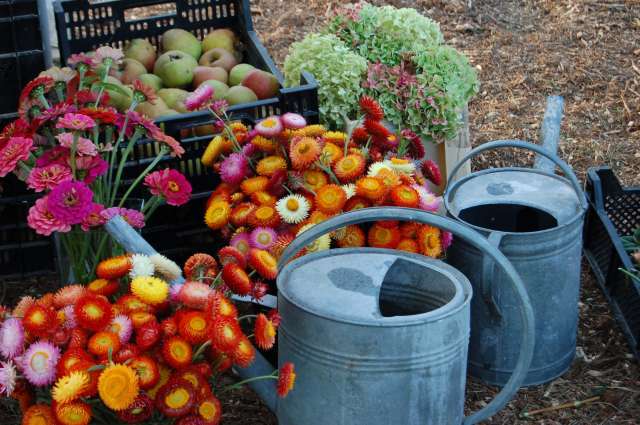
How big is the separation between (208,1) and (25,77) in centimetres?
87

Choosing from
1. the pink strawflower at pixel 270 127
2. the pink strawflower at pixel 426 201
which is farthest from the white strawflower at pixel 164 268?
the pink strawflower at pixel 426 201

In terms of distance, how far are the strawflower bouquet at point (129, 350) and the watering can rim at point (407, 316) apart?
0.14m

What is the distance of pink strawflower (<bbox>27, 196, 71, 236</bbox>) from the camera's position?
5.73ft

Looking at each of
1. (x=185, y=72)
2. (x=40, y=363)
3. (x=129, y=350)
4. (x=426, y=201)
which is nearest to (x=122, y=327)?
(x=129, y=350)

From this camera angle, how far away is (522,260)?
224 centimetres

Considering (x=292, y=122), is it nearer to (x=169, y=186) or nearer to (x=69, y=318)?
(x=169, y=186)

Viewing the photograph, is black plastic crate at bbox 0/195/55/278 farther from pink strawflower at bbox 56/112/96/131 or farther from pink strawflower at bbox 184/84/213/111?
pink strawflower at bbox 56/112/96/131

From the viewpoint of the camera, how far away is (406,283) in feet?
6.55

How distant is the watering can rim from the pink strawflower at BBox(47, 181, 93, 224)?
43cm

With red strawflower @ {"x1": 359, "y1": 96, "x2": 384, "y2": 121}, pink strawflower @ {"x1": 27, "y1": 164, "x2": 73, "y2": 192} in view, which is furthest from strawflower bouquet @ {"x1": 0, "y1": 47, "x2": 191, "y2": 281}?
red strawflower @ {"x1": 359, "y1": 96, "x2": 384, "y2": 121}

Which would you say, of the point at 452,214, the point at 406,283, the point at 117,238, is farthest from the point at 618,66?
the point at 117,238

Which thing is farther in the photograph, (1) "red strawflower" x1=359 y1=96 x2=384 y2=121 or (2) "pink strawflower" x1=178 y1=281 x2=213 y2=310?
(1) "red strawflower" x1=359 y1=96 x2=384 y2=121

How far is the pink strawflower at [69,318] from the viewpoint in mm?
1707

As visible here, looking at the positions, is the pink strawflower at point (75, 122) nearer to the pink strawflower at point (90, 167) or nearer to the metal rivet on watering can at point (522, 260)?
the pink strawflower at point (90, 167)
